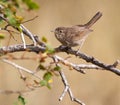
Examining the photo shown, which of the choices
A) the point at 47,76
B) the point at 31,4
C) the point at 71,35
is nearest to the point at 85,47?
the point at 71,35

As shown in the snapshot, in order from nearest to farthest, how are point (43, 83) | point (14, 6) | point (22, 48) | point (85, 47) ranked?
point (14, 6), point (43, 83), point (22, 48), point (85, 47)

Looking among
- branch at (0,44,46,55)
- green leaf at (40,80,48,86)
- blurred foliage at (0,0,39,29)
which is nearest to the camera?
blurred foliage at (0,0,39,29)

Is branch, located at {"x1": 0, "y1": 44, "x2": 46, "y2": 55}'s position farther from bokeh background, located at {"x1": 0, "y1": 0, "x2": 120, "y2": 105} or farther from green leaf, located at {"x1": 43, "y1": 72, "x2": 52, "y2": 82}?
bokeh background, located at {"x1": 0, "y1": 0, "x2": 120, "y2": 105}

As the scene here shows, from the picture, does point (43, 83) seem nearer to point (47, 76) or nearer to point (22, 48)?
point (47, 76)

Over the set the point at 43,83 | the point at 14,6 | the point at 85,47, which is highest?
the point at 14,6

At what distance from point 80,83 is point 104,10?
33.4 inches

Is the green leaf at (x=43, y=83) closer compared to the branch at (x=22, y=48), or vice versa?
the green leaf at (x=43, y=83)

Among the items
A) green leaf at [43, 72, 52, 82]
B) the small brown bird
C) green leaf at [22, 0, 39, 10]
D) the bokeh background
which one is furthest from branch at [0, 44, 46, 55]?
the bokeh background

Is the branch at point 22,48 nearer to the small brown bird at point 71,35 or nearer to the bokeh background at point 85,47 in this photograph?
the small brown bird at point 71,35

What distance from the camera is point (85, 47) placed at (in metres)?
7.41

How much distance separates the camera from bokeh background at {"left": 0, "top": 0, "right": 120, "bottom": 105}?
714 centimetres

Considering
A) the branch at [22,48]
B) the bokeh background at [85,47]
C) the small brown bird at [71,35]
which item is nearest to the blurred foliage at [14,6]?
the branch at [22,48]

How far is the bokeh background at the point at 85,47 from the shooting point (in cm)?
714

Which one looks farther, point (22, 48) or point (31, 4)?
point (22, 48)
